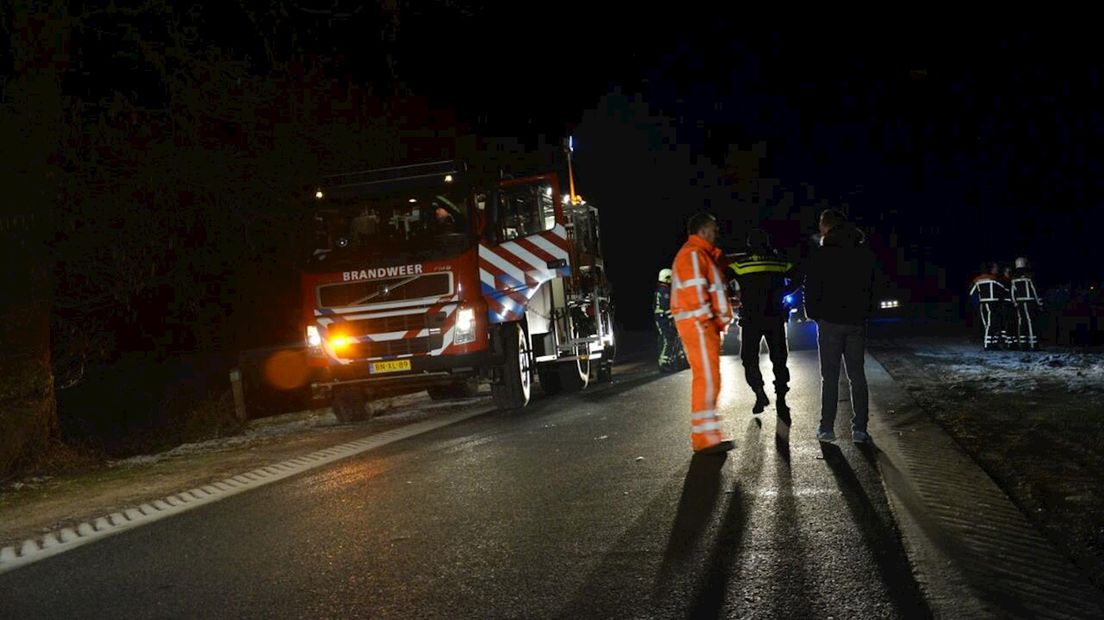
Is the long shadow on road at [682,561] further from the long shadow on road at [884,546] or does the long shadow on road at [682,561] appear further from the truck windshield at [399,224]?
the truck windshield at [399,224]

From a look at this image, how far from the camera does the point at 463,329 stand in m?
11.7

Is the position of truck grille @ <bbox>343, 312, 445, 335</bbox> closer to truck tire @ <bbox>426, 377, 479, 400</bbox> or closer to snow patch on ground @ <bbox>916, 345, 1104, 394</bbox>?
truck tire @ <bbox>426, 377, 479, 400</bbox>

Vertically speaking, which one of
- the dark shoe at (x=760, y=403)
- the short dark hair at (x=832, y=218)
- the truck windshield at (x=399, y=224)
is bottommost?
the dark shoe at (x=760, y=403)

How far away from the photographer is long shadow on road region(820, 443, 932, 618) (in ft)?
13.4

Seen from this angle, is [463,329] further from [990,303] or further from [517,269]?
[990,303]

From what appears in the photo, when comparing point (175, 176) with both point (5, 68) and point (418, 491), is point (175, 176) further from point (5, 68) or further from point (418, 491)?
point (418, 491)

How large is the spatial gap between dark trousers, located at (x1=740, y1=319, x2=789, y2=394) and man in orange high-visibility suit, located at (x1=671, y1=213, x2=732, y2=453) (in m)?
1.87

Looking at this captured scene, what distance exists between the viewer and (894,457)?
717 centimetres

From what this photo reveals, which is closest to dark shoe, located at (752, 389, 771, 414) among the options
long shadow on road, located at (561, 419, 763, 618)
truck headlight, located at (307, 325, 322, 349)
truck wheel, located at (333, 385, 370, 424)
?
long shadow on road, located at (561, 419, 763, 618)

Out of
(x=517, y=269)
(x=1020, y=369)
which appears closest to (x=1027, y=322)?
(x=1020, y=369)

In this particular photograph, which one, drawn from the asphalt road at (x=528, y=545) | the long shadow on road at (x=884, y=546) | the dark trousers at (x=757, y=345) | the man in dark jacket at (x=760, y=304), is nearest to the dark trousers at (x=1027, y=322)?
the man in dark jacket at (x=760, y=304)

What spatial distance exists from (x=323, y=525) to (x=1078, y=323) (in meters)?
18.1

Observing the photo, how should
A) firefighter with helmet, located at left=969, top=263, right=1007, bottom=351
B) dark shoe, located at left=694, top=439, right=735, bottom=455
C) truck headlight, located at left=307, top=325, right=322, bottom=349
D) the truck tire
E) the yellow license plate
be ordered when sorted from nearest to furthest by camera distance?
dark shoe, located at left=694, top=439, right=735, bottom=455, the yellow license plate, truck headlight, located at left=307, top=325, right=322, bottom=349, the truck tire, firefighter with helmet, located at left=969, top=263, right=1007, bottom=351

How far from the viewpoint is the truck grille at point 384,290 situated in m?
11.6
